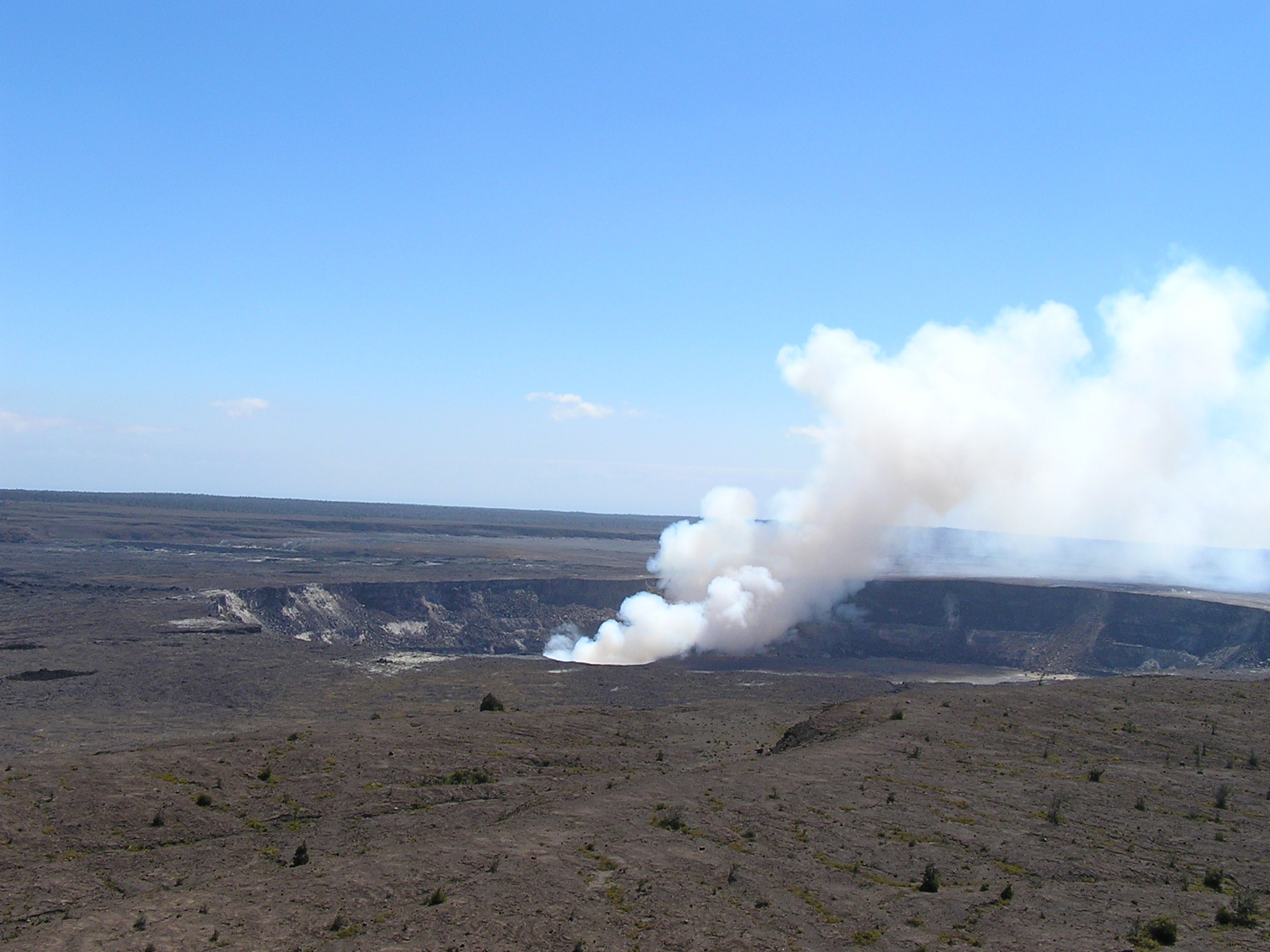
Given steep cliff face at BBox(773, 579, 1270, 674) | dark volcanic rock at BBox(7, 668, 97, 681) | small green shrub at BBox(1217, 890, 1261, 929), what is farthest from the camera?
steep cliff face at BBox(773, 579, 1270, 674)

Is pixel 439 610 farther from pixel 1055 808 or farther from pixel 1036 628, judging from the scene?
pixel 1055 808

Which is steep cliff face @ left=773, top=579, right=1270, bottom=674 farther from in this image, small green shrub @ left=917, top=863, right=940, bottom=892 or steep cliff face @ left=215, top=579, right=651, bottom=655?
small green shrub @ left=917, top=863, right=940, bottom=892

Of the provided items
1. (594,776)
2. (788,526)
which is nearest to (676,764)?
(594,776)

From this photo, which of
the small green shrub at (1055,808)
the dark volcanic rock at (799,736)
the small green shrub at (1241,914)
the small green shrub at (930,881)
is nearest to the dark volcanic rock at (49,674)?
the dark volcanic rock at (799,736)

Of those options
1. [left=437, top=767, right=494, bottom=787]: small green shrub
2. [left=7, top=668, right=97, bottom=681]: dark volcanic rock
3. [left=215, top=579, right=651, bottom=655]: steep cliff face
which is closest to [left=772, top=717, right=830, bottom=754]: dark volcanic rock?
[left=437, top=767, right=494, bottom=787]: small green shrub

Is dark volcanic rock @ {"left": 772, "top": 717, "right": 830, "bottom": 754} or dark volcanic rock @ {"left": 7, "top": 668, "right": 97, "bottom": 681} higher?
dark volcanic rock @ {"left": 772, "top": 717, "right": 830, "bottom": 754}

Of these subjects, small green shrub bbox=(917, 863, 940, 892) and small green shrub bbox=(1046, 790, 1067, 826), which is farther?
small green shrub bbox=(1046, 790, 1067, 826)
